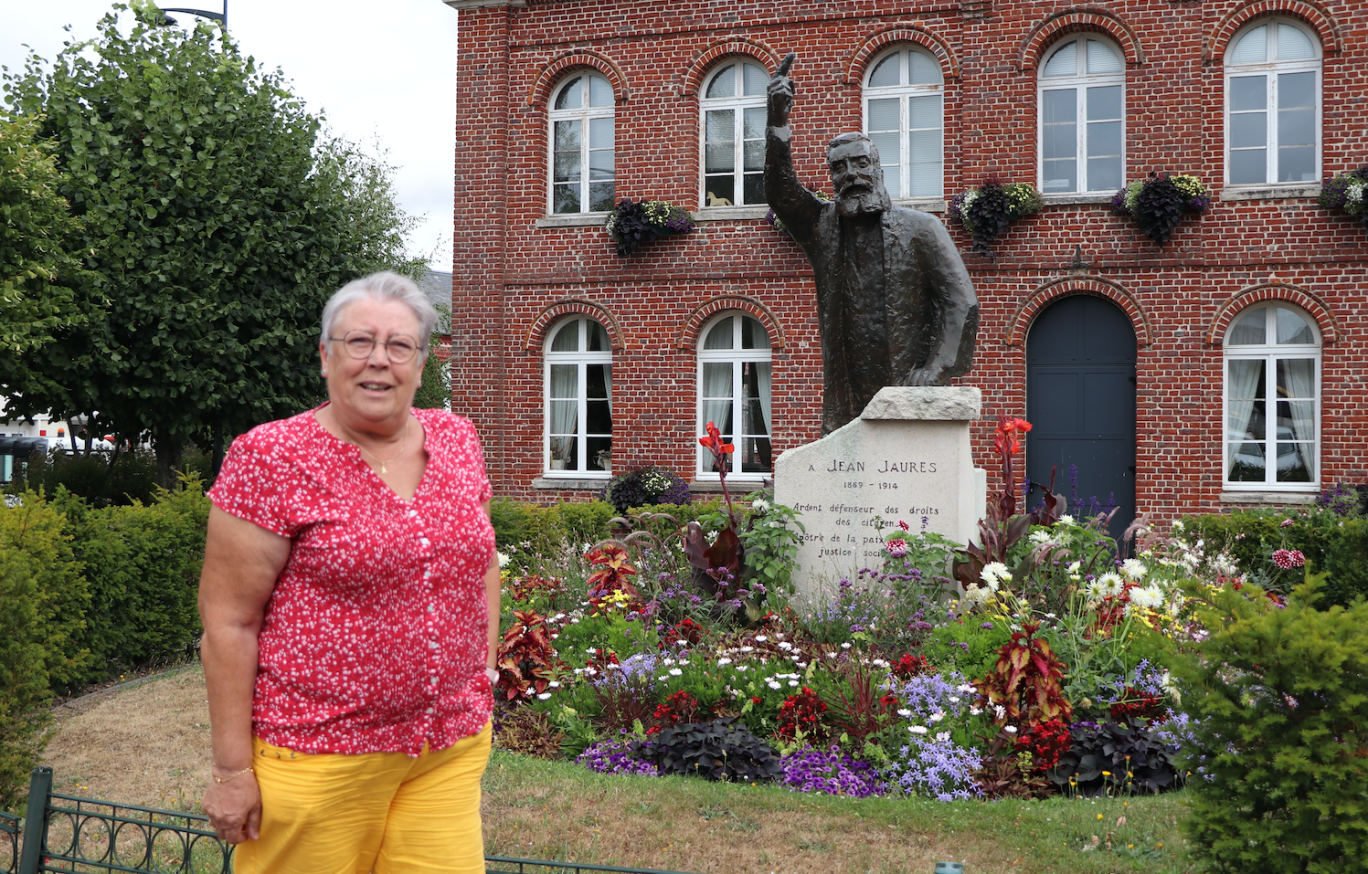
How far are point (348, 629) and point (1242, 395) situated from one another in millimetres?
14604

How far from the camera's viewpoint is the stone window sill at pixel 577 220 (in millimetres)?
16906

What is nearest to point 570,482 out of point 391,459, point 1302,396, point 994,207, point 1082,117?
point 994,207

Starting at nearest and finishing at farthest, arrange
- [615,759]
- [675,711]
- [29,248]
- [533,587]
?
[615,759]
[675,711]
[533,587]
[29,248]

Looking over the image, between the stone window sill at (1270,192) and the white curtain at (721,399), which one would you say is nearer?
the stone window sill at (1270,192)

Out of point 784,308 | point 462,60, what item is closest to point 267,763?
point 784,308

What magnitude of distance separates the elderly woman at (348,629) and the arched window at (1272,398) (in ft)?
46.1

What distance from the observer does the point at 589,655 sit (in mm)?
6516

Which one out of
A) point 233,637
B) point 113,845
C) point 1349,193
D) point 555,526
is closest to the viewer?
point 233,637

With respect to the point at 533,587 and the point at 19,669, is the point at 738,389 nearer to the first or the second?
the point at 533,587

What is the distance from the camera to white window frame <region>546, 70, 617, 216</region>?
56.7 feet

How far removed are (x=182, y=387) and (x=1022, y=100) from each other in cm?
1132

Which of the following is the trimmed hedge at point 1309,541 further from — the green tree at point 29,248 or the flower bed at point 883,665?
the green tree at point 29,248

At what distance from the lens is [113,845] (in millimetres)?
3779

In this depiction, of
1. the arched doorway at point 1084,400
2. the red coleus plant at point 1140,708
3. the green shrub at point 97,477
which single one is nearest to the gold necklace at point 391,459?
the red coleus plant at point 1140,708
